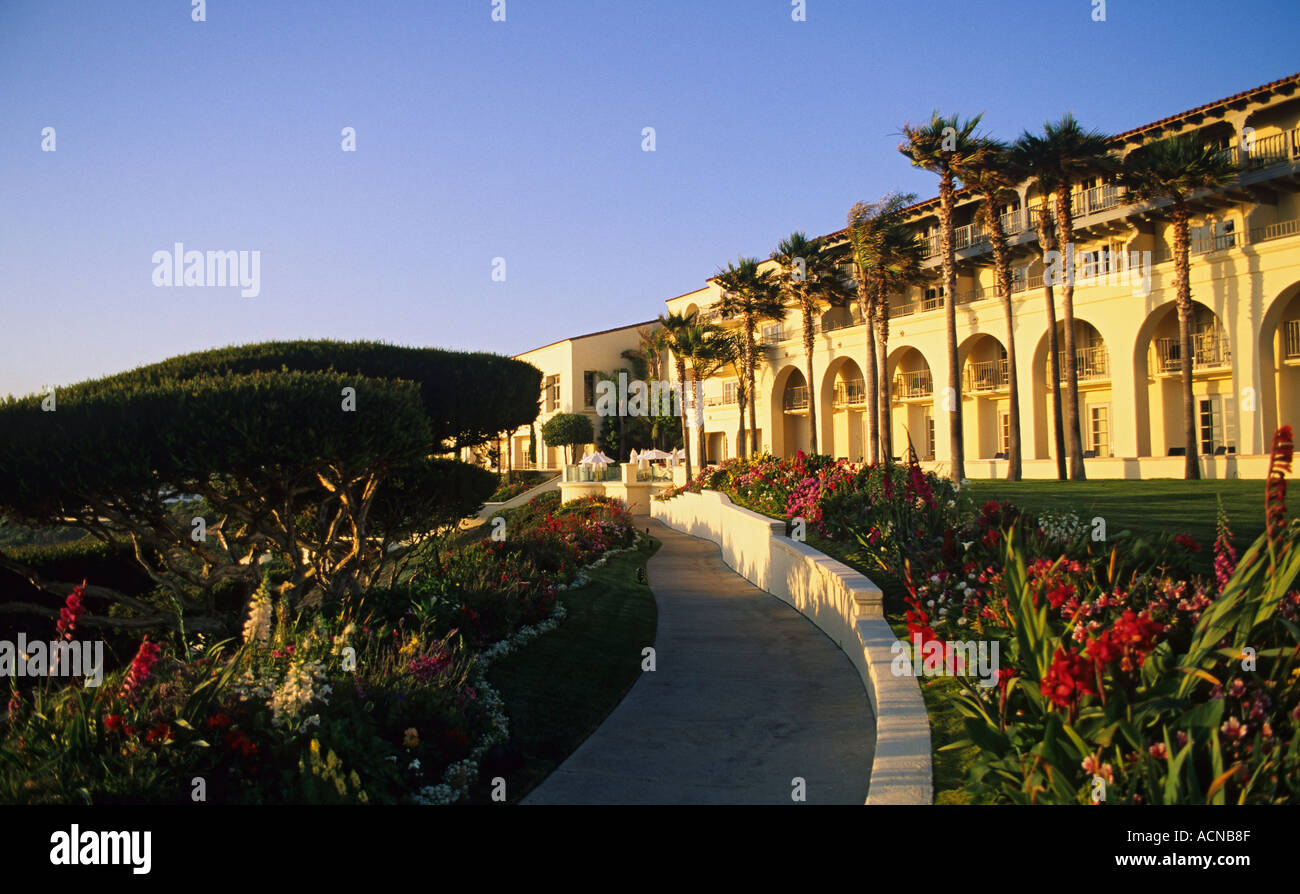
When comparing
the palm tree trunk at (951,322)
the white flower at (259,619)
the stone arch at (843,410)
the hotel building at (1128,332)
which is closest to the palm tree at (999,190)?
the palm tree trunk at (951,322)

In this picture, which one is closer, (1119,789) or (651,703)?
(1119,789)

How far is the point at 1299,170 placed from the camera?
28328mm

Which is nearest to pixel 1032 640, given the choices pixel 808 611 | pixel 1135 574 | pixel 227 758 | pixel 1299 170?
pixel 1135 574

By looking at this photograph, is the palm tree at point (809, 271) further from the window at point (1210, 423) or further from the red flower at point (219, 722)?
the red flower at point (219, 722)

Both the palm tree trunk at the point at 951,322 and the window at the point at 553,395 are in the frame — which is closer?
the palm tree trunk at the point at 951,322

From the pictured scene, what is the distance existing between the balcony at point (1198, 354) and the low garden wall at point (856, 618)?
20.1m

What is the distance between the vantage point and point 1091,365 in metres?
35.5

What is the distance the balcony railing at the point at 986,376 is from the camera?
38438 millimetres

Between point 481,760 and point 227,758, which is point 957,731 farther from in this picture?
point 227,758

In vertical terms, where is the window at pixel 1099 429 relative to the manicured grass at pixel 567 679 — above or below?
above

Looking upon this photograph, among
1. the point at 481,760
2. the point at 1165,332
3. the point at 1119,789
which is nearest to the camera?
the point at 1119,789

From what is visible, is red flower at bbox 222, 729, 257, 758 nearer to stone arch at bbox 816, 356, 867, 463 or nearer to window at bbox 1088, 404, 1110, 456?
window at bbox 1088, 404, 1110, 456

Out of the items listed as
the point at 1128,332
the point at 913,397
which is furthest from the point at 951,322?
the point at 913,397

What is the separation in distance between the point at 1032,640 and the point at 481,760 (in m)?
3.98
